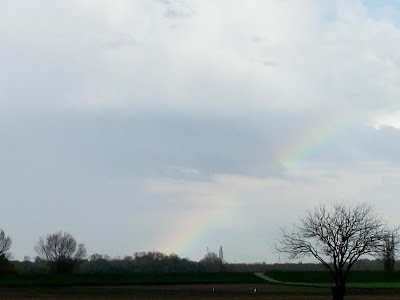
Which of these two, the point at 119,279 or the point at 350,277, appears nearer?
the point at 119,279

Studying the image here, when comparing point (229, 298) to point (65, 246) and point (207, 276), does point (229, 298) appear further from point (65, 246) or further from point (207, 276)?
point (65, 246)

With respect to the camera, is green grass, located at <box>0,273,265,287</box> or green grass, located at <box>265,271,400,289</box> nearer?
green grass, located at <box>0,273,265,287</box>

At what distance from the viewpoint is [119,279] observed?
348ft

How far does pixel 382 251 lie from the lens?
41281mm

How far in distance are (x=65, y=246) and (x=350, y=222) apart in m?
117

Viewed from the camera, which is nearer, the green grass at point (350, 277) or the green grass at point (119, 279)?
the green grass at point (119, 279)

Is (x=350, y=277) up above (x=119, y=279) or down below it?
above

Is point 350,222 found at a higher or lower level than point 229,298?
higher

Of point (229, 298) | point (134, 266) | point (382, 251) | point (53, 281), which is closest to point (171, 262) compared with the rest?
point (134, 266)

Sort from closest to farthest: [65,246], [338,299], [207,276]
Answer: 1. [338,299]
2. [207,276]
3. [65,246]

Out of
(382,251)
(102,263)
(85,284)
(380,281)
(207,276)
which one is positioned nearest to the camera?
(382,251)

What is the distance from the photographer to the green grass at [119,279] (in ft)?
318

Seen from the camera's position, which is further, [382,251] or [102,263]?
[102,263]

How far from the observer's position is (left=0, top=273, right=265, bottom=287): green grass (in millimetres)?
96812
